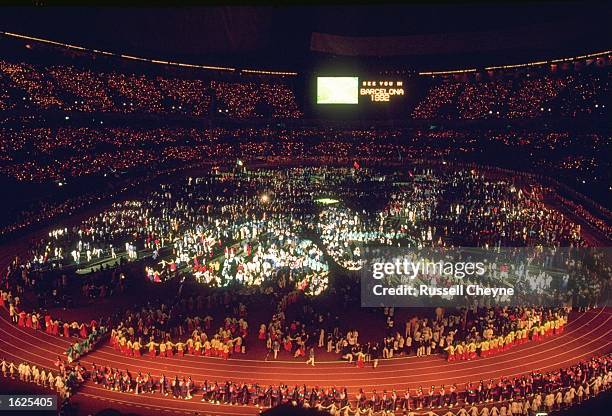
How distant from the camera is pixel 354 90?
1715 inches

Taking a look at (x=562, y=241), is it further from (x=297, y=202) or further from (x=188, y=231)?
(x=188, y=231)

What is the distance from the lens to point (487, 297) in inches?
800

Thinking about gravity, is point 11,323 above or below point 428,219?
below

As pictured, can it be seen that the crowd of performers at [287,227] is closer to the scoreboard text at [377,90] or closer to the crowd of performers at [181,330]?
the crowd of performers at [181,330]

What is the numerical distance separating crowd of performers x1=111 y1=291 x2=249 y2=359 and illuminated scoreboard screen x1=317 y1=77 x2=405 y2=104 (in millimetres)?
26617

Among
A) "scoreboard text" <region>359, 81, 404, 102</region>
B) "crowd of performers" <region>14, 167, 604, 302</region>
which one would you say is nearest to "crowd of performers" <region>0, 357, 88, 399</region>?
"crowd of performers" <region>14, 167, 604, 302</region>

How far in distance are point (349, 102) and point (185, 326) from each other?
29.2 metres

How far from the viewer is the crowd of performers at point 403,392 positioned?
13988mm

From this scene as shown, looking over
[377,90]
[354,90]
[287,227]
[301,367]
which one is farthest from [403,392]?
[377,90]

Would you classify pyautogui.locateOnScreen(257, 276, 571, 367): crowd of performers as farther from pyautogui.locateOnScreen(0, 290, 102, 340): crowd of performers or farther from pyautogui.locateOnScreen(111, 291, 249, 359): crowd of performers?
pyautogui.locateOnScreen(0, 290, 102, 340): crowd of performers

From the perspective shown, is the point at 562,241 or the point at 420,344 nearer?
the point at 420,344

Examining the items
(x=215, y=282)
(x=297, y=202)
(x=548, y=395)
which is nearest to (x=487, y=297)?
(x=548, y=395)

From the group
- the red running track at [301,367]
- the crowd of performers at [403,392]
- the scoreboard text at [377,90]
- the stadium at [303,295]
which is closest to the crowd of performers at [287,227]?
the stadium at [303,295]

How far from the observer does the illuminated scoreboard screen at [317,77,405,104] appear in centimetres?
4322
